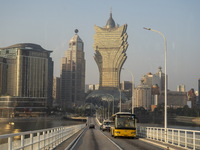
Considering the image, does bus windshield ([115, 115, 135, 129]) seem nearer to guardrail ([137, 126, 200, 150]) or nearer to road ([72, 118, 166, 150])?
guardrail ([137, 126, 200, 150])

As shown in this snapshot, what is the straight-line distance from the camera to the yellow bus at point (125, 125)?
37.0m

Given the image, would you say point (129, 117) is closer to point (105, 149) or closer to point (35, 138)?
point (105, 149)

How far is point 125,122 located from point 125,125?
38 centimetres

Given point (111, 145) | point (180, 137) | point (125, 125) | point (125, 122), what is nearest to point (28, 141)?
point (111, 145)

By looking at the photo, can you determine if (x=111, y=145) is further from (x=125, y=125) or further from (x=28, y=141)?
(x=28, y=141)

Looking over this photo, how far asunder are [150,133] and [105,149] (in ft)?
50.3

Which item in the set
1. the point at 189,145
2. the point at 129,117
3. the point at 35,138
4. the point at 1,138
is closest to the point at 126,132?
the point at 129,117

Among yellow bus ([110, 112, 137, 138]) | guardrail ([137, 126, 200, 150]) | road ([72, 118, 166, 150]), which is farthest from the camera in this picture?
yellow bus ([110, 112, 137, 138])

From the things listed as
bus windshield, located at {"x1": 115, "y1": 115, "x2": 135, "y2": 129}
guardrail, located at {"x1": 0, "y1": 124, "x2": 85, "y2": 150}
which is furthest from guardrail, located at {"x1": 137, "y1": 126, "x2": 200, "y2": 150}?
guardrail, located at {"x1": 0, "y1": 124, "x2": 85, "y2": 150}

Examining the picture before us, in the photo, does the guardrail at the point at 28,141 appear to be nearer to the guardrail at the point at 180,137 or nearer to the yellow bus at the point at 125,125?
the guardrail at the point at 180,137

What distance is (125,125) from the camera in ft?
123

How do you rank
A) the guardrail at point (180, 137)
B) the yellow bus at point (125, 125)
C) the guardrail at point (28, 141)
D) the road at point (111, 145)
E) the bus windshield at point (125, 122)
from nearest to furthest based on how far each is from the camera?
the guardrail at point (28, 141)
the guardrail at point (180, 137)
the road at point (111, 145)
the yellow bus at point (125, 125)
the bus windshield at point (125, 122)

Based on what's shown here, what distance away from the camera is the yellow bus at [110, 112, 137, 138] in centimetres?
3700

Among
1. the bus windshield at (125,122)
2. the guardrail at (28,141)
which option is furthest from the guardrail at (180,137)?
the guardrail at (28,141)
